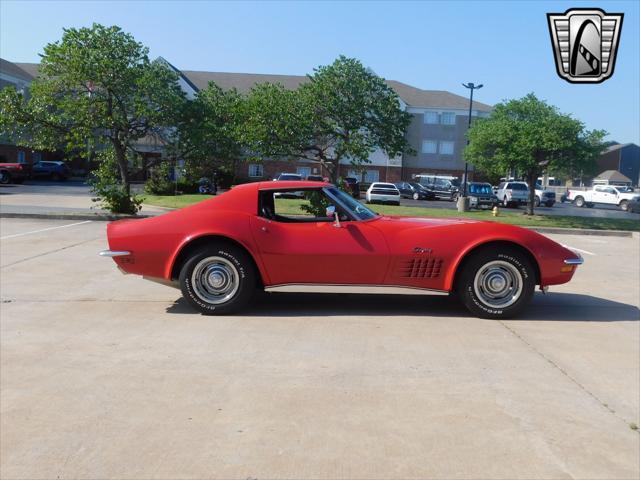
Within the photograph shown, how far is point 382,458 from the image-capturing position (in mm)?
3326

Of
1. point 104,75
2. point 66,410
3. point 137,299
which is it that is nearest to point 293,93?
point 104,75

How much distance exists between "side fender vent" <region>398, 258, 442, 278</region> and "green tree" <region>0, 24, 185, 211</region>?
45.4ft

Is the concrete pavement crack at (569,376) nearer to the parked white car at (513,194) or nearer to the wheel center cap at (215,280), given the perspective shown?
the wheel center cap at (215,280)

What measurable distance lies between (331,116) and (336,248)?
18.9 metres

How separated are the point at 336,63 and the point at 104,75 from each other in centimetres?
943

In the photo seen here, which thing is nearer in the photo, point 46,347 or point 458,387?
point 458,387

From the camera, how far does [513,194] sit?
40438 millimetres

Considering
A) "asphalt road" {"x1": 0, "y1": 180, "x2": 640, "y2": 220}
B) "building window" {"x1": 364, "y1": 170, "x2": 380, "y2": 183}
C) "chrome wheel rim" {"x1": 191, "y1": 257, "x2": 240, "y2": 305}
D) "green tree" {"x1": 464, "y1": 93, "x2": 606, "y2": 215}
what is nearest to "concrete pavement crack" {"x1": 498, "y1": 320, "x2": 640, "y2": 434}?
"chrome wheel rim" {"x1": 191, "y1": 257, "x2": 240, "y2": 305}

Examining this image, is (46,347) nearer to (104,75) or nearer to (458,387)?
(458,387)

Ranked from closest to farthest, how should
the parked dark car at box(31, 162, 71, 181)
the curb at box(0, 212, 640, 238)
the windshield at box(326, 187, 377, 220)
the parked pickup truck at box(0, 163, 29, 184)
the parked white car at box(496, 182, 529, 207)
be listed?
1. the windshield at box(326, 187, 377, 220)
2. the curb at box(0, 212, 640, 238)
3. the parked pickup truck at box(0, 163, 29, 184)
4. the parked white car at box(496, 182, 529, 207)
5. the parked dark car at box(31, 162, 71, 181)

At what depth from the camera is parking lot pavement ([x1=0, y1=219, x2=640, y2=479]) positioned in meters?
3.32

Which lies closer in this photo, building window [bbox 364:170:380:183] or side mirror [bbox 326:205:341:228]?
side mirror [bbox 326:205:341:228]

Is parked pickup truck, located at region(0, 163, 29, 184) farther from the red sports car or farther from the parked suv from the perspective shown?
the red sports car

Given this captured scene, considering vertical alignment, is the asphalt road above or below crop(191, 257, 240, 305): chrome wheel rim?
below
